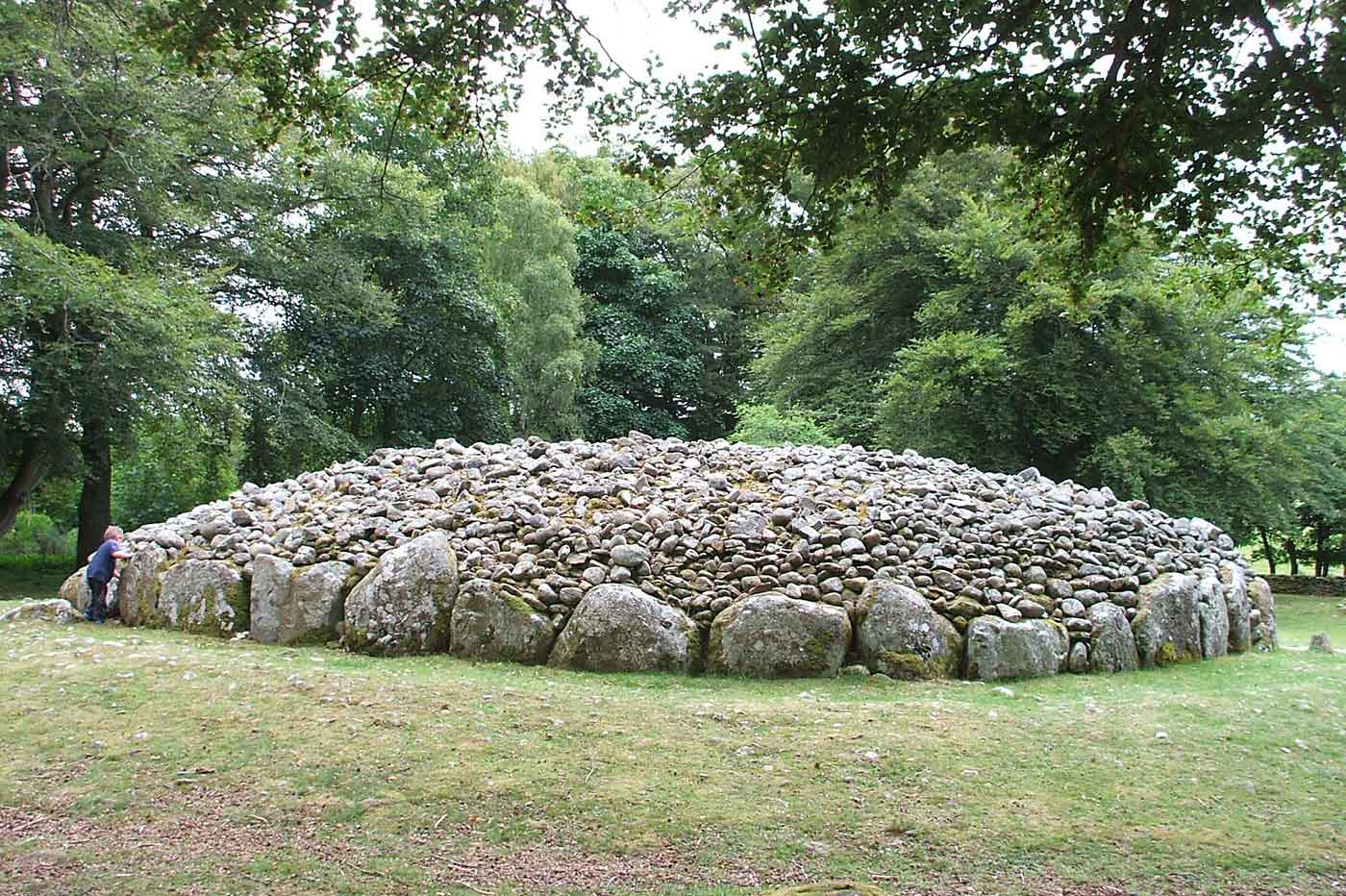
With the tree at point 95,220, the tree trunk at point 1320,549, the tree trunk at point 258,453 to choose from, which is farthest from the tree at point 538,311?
the tree trunk at point 1320,549

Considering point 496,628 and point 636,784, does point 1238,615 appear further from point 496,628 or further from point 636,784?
point 636,784

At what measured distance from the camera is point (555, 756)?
18.0 ft

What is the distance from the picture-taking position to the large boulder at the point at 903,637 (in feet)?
26.0

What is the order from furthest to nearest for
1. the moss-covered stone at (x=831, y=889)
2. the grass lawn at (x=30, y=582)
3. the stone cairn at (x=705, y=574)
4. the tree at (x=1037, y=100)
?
the grass lawn at (x=30, y=582)
the stone cairn at (x=705, y=574)
the tree at (x=1037, y=100)
the moss-covered stone at (x=831, y=889)

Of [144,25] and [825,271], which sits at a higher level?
[825,271]

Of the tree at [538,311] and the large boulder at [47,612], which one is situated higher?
the tree at [538,311]

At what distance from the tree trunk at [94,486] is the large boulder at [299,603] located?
31.6 feet

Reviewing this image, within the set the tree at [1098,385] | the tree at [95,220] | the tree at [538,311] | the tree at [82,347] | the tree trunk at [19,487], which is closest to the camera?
the tree at [82,347]

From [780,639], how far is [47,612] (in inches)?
306

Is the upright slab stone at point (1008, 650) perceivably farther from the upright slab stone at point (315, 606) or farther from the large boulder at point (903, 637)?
the upright slab stone at point (315, 606)

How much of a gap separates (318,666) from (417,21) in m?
4.67

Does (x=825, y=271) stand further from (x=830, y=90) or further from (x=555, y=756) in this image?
(x=555, y=756)

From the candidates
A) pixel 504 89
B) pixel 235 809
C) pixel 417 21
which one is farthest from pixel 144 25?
pixel 235 809

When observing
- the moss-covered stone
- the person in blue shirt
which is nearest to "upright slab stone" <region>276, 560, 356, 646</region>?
the person in blue shirt
